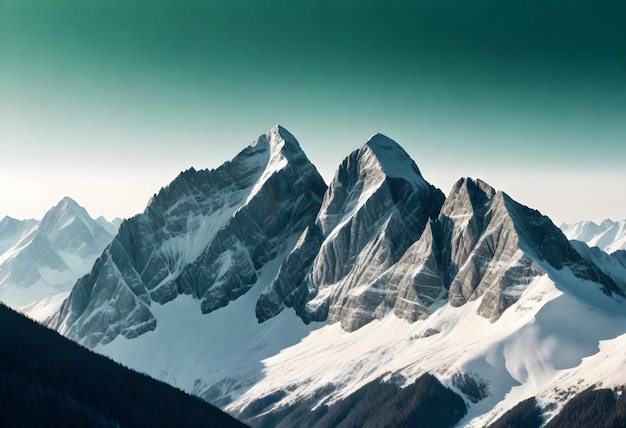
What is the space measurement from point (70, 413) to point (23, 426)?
15.9m

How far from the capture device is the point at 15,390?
196m

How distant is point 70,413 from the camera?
200 metres

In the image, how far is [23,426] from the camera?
18450cm

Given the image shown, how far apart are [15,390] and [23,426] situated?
1353 cm

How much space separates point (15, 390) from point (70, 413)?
12.4m

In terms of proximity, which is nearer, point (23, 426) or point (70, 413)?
point (23, 426)
